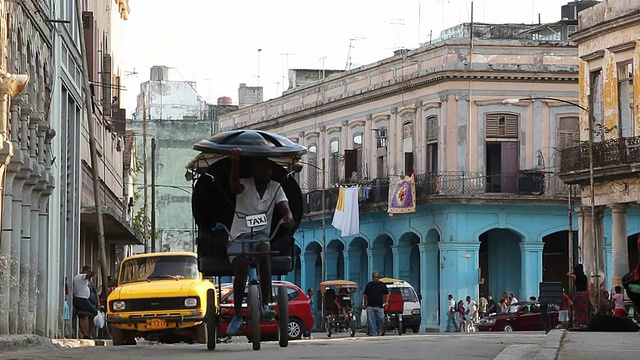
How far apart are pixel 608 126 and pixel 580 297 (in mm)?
11029

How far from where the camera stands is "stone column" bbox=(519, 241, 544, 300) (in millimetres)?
57531

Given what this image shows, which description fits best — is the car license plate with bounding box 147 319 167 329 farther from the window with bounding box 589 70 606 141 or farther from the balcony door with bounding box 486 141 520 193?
the balcony door with bounding box 486 141 520 193

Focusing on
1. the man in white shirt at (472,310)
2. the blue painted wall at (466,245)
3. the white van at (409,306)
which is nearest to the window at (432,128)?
the blue painted wall at (466,245)

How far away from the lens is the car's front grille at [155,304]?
2459cm

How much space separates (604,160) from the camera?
46062mm

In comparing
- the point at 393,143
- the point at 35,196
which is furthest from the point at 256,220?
the point at 393,143

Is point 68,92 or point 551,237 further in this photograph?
point 551,237

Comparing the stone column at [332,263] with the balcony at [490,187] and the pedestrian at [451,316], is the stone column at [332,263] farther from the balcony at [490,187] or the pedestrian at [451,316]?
the pedestrian at [451,316]

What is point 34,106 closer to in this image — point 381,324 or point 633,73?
point 381,324

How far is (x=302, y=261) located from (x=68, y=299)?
33.4 metres

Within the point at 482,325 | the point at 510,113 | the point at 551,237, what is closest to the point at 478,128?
the point at 510,113

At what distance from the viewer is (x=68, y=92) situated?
36.0 m

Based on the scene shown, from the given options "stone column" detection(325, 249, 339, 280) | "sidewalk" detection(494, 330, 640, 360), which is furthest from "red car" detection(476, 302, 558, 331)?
"sidewalk" detection(494, 330, 640, 360)

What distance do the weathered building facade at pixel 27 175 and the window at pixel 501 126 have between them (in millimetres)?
27936
